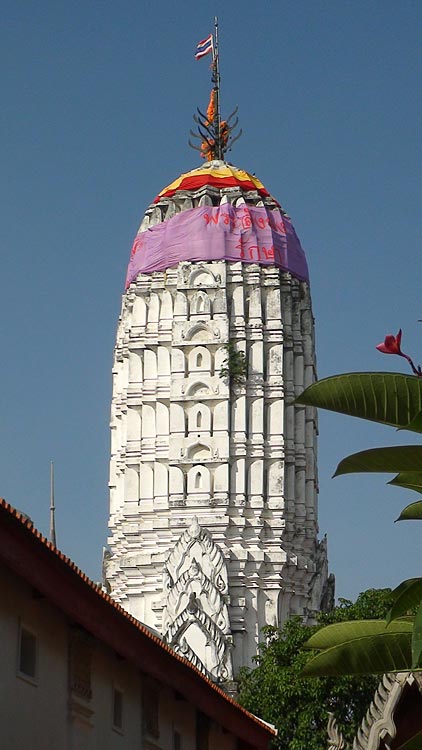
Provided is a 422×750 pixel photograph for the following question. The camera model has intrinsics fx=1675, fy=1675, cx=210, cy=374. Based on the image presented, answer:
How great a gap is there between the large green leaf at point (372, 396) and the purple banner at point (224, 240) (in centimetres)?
5279

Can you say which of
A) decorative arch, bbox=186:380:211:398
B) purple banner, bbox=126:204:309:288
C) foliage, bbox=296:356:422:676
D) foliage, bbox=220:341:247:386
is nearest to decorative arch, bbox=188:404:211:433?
decorative arch, bbox=186:380:211:398

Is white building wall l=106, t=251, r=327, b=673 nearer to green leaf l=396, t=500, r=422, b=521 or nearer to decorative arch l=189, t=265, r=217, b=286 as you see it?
decorative arch l=189, t=265, r=217, b=286

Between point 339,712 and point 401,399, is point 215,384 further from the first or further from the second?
point 401,399

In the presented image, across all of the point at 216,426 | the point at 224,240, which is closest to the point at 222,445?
the point at 216,426

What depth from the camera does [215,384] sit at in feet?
209

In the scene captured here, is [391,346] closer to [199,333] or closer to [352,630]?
[352,630]

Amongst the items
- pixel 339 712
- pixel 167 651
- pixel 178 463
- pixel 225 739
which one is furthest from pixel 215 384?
pixel 167 651

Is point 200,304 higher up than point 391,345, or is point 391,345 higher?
point 200,304

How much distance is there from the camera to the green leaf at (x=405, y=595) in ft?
44.7

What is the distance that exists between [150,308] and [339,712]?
2881cm

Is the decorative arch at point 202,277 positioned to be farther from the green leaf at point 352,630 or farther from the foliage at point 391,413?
the foliage at point 391,413

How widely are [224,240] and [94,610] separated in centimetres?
4799

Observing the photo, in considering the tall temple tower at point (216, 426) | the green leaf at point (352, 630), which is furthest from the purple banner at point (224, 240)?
the green leaf at point (352, 630)

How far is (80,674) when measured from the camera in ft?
62.2
